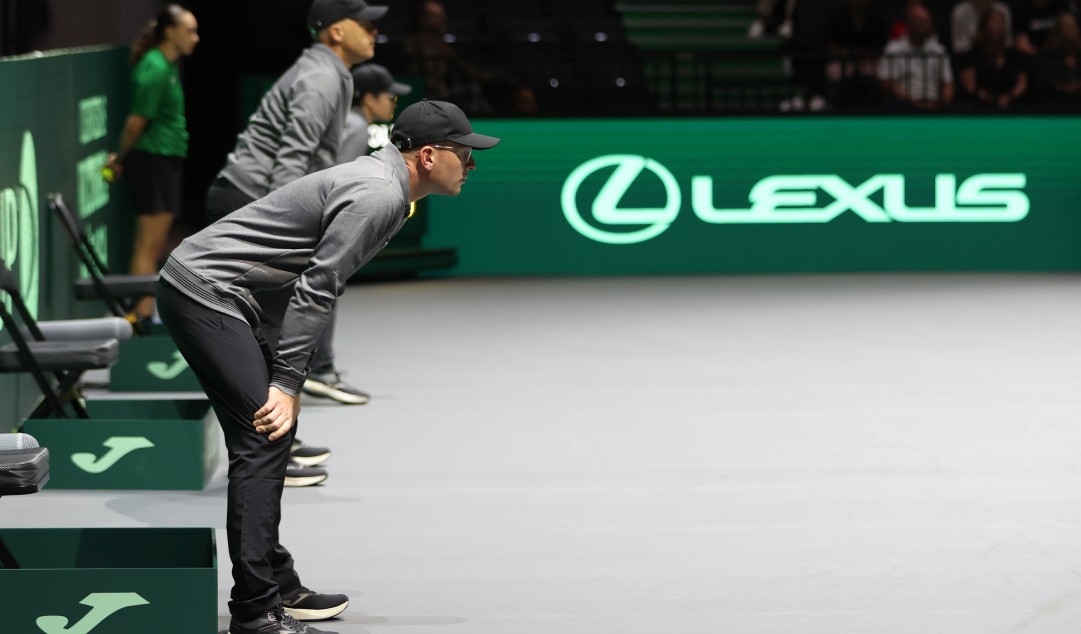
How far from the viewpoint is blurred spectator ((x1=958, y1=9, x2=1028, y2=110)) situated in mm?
12867

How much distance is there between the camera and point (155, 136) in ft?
30.7

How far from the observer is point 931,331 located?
9773mm

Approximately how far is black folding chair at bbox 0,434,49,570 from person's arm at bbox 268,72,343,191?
7.90 feet

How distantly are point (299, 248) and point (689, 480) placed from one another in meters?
2.48

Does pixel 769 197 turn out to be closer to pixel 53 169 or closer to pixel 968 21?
pixel 968 21

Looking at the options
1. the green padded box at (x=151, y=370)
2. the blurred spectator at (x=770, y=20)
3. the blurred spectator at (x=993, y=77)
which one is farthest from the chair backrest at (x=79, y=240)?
the blurred spectator at (x=770, y=20)

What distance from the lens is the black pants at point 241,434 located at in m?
4.14

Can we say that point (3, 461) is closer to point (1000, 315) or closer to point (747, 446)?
point (747, 446)

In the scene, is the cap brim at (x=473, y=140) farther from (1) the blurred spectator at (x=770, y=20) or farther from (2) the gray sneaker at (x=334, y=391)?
(1) the blurred spectator at (x=770, y=20)

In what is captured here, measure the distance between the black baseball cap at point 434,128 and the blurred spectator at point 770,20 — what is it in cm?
1241

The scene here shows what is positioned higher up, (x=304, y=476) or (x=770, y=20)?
(x=770, y=20)

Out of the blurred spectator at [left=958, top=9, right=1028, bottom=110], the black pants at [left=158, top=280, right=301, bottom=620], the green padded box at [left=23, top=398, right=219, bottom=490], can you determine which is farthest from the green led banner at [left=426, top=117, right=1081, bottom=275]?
the black pants at [left=158, top=280, right=301, bottom=620]

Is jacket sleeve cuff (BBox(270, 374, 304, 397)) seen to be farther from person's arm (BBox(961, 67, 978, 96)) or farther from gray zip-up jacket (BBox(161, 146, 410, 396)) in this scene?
person's arm (BBox(961, 67, 978, 96))

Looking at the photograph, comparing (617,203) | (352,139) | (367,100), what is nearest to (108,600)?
(367,100)
